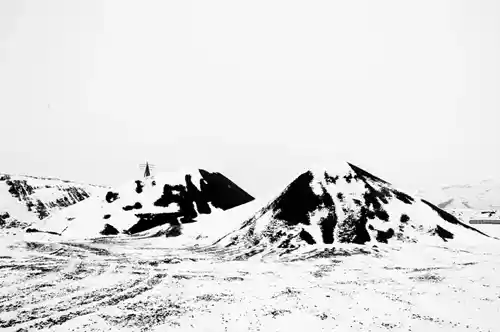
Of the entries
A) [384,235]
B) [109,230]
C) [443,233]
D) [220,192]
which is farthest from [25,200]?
[443,233]

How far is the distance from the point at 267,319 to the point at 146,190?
272ft

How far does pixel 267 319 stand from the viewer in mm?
28672

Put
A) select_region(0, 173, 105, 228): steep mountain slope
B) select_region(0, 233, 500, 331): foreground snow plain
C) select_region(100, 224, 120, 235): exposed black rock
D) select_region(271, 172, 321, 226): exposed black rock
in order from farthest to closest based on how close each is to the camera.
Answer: select_region(0, 173, 105, 228): steep mountain slope
select_region(100, 224, 120, 235): exposed black rock
select_region(271, 172, 321, 226): exposed black rock
select_region(0, 233, 500, 331): foreground snow plain

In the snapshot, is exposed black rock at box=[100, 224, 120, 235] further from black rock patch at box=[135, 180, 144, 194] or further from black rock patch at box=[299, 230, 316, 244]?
black rock patch at box=[299, 230, 316, 244]

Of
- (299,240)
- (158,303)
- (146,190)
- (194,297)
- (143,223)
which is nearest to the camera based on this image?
(158,303)

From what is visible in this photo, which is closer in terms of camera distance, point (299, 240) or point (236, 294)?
point (236, 294)

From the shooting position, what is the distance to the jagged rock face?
6488cm

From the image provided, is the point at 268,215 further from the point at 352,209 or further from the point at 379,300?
the point at 379,300

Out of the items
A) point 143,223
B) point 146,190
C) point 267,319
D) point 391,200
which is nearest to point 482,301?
point 267,319

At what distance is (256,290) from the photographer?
37.7 m

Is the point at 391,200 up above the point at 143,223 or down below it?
above

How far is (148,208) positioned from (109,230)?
39.6 ft

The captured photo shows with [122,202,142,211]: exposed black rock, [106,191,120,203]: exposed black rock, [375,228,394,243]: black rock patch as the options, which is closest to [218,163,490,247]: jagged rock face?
[375,228,394,243]: black rock patch

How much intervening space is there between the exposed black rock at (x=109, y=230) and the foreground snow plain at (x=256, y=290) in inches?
1149
